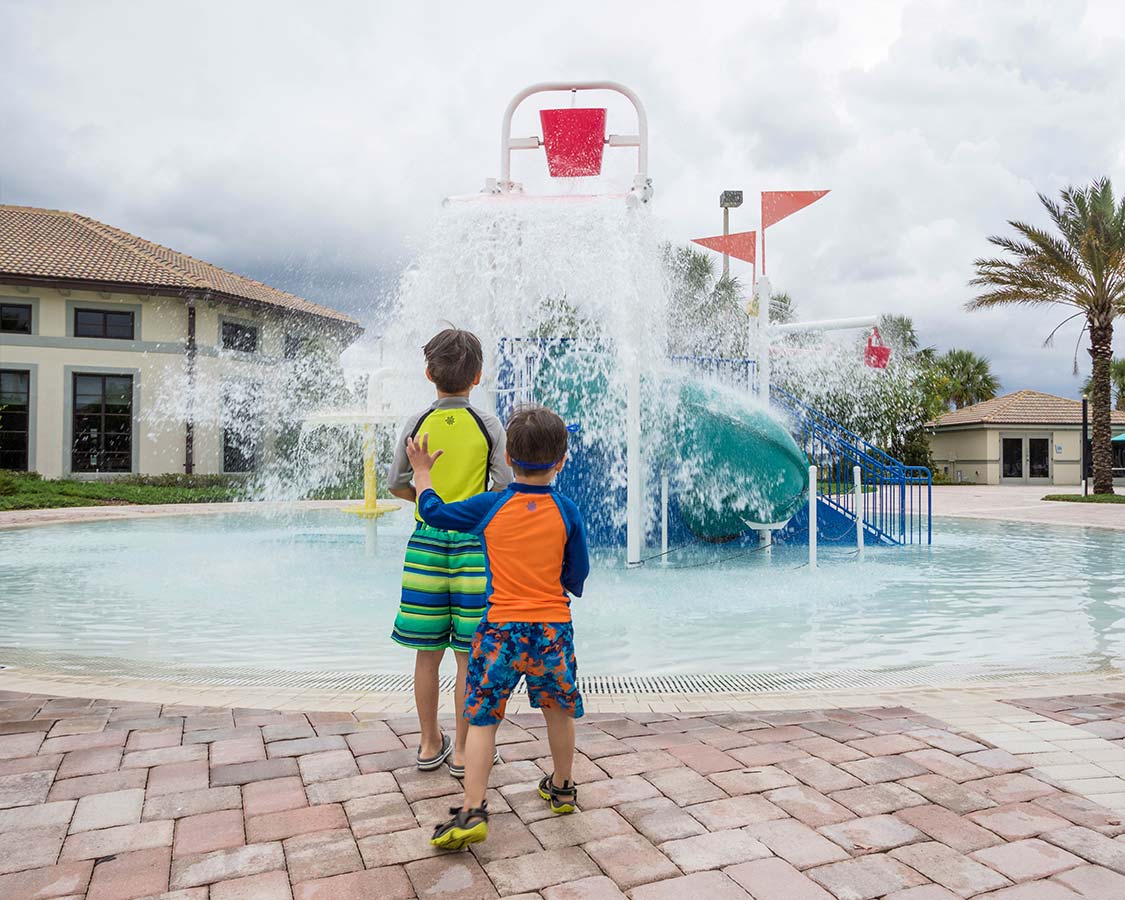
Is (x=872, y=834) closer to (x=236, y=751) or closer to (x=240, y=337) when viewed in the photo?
(x=236, y=751)

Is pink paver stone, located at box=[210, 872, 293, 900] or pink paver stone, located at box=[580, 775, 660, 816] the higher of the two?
pink paver stone, located at box=[580, 775, 660, 816]

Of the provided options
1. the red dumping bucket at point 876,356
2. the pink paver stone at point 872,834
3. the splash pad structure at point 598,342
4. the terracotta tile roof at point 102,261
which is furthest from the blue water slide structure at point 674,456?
the terracotta tile roof at point 102,261

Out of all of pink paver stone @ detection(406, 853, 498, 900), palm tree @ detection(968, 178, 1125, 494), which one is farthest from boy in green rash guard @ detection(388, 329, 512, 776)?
palm tree @ detection(968, 178, 1125, 494)

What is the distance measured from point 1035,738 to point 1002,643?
247cm

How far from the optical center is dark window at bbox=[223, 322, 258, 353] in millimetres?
28922

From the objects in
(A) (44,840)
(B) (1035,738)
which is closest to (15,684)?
(A) (44,840)

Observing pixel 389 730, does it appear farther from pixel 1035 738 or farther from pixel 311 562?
pixel 311 562

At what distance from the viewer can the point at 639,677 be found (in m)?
4.53

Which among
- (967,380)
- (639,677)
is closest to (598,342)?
(639,677)

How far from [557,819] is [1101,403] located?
26.7 m

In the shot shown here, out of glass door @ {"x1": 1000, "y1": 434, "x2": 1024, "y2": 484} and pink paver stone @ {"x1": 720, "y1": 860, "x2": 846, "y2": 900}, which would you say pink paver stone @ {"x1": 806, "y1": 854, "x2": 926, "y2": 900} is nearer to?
pink paver stone @ {"x1": 720, "y1": 860, "x2": 846, "y2": 900}

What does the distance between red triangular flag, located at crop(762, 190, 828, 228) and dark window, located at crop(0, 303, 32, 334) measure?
25072 mm

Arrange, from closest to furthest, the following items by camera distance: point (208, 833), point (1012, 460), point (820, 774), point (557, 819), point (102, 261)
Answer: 1. point (208, 833)
2. point (557, 819)
3. point (820, 774)
4. point (102, 261)
5. point (1012, 460)

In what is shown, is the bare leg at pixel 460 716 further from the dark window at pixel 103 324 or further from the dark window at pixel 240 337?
the dark window at pixel 240 337
